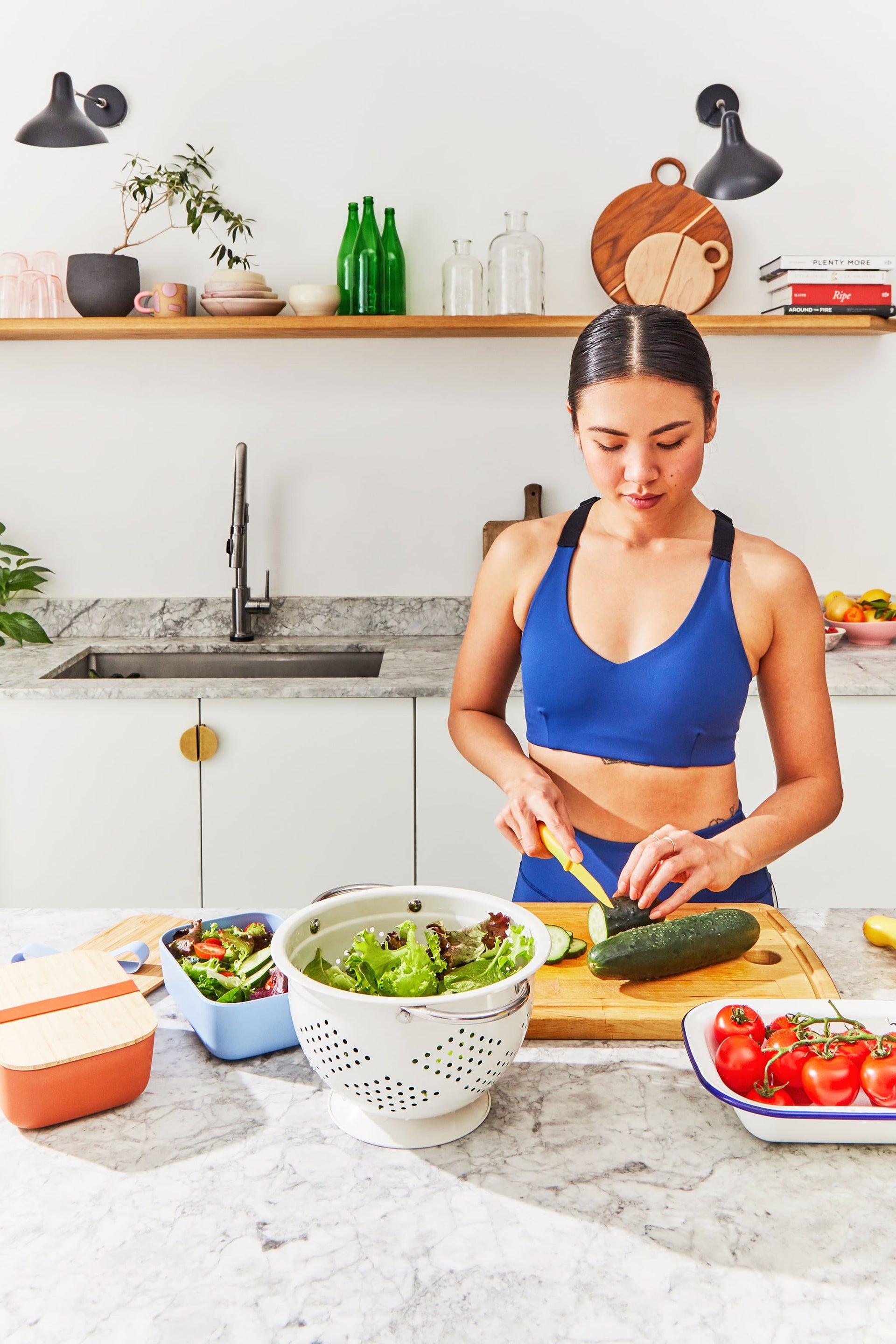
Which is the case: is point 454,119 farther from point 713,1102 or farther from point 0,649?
point 713,1102

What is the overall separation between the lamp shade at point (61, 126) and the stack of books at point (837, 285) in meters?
1.73

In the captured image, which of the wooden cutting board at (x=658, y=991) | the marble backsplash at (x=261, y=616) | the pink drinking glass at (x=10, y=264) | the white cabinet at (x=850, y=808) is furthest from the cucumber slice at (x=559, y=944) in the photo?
the pink drinking glass at (x=10, y=264)

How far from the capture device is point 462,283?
290 cm

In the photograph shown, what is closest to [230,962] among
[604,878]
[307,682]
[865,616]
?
[604,878]

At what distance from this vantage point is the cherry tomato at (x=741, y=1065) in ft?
2.95

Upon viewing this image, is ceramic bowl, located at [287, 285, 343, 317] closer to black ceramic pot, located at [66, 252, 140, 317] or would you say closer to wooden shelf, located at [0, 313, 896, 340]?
wooden shelf, located at [0, 313, 896, 340]

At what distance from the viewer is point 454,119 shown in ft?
9.75

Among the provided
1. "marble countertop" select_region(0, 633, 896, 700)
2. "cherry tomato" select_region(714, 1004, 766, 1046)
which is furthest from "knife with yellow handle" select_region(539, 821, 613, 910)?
"marble countertop" select_region(0, 633, 896, 700)

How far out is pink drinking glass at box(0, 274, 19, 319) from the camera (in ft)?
9.61

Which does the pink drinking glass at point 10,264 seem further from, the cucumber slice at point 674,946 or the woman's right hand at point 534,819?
the cucumber slice at point 674,946

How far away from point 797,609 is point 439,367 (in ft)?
5.88

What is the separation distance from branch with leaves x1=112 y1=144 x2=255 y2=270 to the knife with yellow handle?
7.20 feet

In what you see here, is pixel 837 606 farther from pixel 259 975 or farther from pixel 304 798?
pixel 259 975

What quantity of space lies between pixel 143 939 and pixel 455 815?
135 cm
